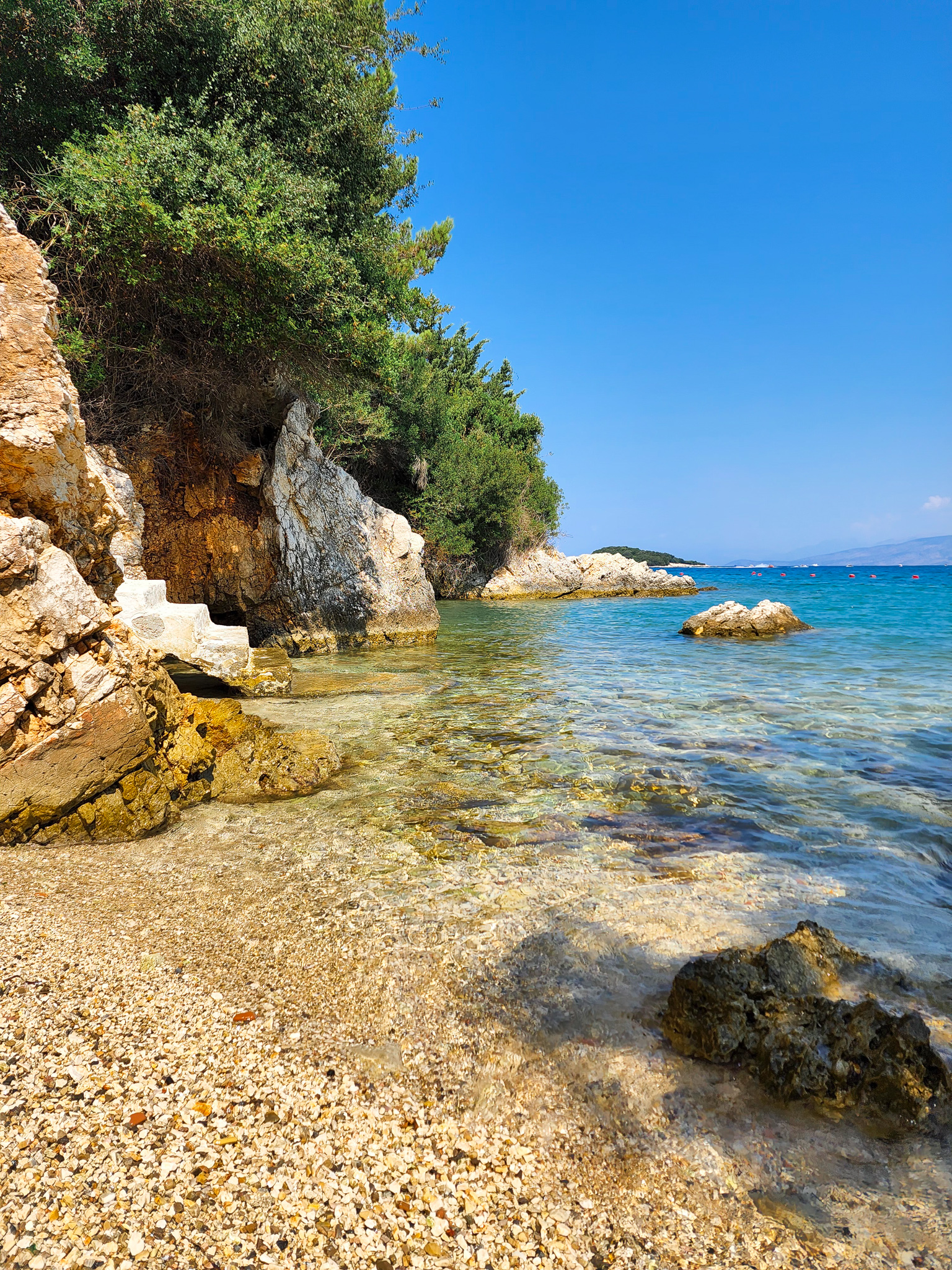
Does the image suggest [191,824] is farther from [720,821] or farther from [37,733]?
[720,821]

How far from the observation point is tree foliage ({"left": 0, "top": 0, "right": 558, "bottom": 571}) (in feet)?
31.7

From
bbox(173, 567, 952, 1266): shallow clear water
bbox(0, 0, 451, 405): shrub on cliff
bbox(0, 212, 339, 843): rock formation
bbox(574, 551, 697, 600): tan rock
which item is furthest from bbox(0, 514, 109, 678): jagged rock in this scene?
bbox(574, 551, 697, 600): tan rock

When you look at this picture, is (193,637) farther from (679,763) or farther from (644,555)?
(644,555)

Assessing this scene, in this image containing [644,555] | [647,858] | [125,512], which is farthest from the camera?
[644,555]

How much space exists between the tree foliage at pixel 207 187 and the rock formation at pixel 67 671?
5.67 meters

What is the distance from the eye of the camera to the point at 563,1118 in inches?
87.1

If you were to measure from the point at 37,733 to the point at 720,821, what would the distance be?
516cm

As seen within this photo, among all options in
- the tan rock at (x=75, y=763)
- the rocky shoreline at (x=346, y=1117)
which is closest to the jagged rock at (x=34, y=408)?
the tan rock at (x=75, y=763)

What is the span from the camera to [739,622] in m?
18.9

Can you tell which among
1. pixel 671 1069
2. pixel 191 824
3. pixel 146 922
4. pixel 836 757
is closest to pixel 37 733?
pixel 191 824

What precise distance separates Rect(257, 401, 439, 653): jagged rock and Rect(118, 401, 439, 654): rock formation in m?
0.03

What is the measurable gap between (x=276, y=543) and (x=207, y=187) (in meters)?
7.06

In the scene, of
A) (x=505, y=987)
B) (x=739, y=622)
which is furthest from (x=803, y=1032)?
(x=739, y=622)

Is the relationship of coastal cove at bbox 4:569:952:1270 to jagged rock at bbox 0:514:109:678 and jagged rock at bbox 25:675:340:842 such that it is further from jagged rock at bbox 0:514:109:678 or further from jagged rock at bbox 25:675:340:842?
A: jagged rock at bbox 0:514:109:678
